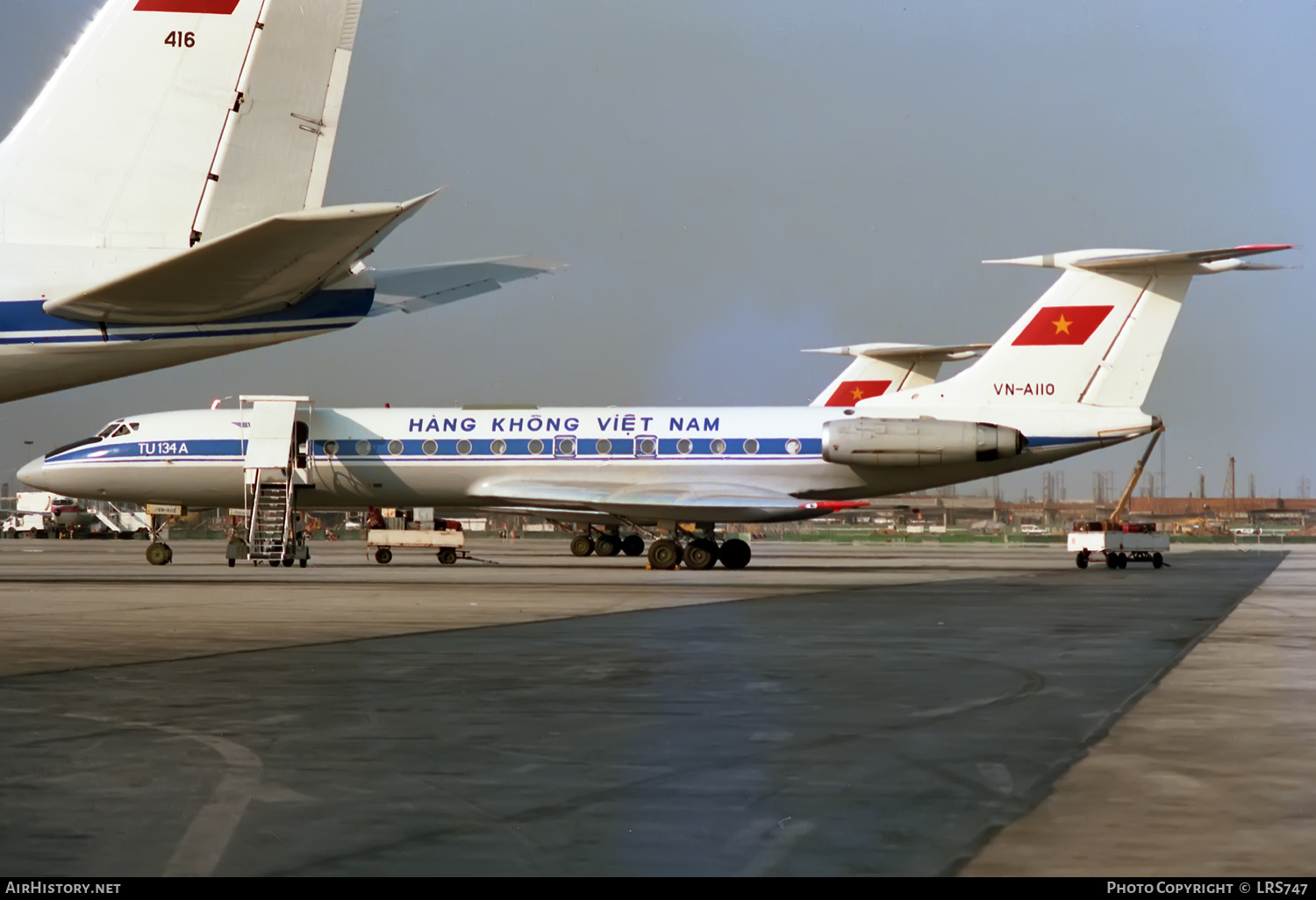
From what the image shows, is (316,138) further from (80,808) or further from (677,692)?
→ (80,808)

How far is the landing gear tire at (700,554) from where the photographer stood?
1289 inches

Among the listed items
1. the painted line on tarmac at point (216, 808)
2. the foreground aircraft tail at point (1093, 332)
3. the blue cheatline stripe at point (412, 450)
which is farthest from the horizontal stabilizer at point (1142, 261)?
the painted line on tarmac at point (216, 808)

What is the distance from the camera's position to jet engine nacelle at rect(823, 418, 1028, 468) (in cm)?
→ 3094

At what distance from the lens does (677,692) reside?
934 cm

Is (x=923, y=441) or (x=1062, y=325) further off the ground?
(x=1062, y=325)

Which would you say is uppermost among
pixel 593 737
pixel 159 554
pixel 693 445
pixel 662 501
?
pixel 693 445

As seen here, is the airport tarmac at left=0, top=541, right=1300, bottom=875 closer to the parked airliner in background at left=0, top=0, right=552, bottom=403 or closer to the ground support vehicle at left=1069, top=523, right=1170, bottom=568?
the parked airliner in background at left=0, top=0, right=552, bottom=403

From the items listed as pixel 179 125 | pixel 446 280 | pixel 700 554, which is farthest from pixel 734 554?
pixel 179 125

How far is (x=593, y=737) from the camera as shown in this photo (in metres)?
7.38

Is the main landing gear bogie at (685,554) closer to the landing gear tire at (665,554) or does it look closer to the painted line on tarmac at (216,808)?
the landing gear tire at (665,554)

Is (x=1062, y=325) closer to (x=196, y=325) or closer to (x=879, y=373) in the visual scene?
(x=879, y=373)

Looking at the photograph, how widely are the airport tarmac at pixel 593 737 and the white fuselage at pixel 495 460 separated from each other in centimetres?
1579

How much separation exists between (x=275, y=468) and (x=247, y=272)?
23.6 meters
